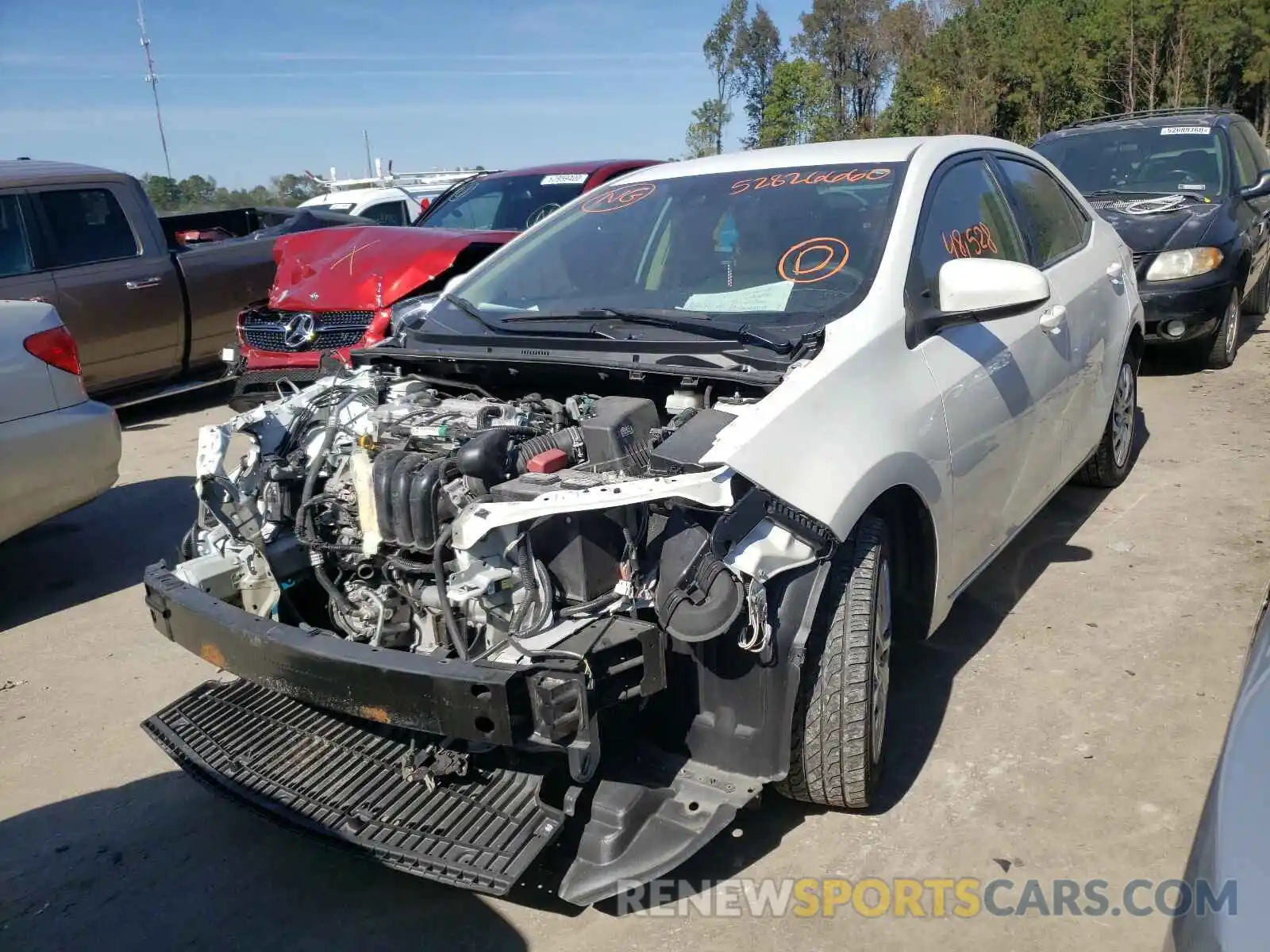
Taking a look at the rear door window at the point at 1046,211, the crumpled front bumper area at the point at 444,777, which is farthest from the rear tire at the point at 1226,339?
the crumpled front bumper area at the point at 444,777

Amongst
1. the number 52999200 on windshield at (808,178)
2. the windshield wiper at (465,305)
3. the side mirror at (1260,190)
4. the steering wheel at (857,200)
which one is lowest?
the windshield wiper at (465,305)

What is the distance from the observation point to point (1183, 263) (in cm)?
715

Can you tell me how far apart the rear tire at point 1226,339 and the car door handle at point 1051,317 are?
4.39 m

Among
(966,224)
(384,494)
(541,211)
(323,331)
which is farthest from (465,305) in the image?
(541,211)

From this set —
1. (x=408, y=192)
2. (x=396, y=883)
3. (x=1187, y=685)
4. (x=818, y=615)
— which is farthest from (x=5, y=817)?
(x=408, y=192)

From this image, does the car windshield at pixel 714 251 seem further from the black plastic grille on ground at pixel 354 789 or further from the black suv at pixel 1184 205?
the black suv at pixel 1184 205

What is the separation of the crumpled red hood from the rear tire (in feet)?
17.2

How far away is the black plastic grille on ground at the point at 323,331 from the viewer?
6715 millimetres

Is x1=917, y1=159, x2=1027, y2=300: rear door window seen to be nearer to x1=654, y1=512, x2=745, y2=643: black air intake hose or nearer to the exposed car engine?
the exposed car engine

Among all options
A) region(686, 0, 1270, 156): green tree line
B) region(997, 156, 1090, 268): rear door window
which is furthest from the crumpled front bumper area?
region(686, 0, 1270, 156): green tree line

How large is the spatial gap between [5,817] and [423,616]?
59.9 inches

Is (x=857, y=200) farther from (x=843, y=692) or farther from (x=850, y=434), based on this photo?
(x=843, y=692)

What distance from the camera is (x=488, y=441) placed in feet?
8.95

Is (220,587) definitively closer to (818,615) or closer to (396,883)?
(396,883)
